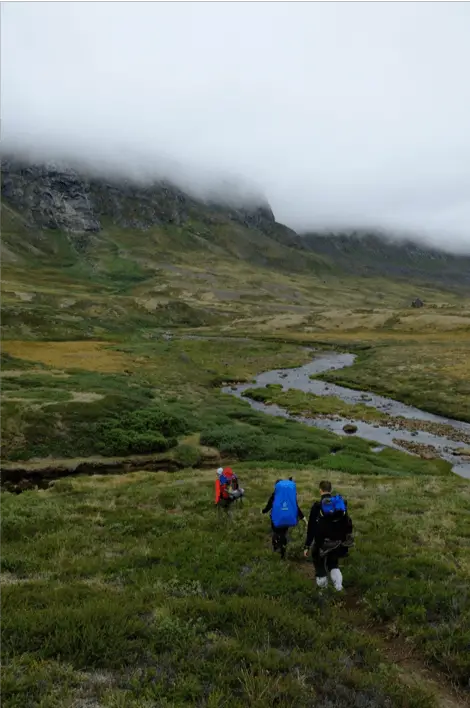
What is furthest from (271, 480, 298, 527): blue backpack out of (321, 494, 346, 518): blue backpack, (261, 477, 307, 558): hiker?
(321, 494, 346, 518): blue backpack

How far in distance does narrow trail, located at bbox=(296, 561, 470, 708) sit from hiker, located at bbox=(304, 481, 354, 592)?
615 mm

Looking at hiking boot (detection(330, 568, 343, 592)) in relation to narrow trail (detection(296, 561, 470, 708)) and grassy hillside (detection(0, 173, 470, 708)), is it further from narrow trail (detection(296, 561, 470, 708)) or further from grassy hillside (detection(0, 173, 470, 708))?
grassy hillside (detection(0, 173, 470, 708))

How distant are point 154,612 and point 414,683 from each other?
5.53 metres

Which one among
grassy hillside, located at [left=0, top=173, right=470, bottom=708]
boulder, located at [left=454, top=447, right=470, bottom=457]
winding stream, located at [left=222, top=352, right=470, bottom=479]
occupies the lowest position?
winding stream, located at [left=222, top=352, right=470, bottom=479]

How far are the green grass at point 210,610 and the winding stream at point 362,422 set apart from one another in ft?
Answer: 90.6

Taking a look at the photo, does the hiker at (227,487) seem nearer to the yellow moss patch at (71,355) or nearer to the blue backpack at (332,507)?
the blue backpack at (332,507)

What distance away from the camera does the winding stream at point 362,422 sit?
1866 inches

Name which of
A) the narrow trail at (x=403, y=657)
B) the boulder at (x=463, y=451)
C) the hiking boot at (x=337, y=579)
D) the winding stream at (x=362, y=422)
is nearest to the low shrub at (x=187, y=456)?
the winding stream at (x=362, y=422)

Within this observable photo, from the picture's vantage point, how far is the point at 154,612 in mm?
10609

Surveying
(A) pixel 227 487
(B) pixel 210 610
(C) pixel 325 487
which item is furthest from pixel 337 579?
A: (A) pixel 227 487

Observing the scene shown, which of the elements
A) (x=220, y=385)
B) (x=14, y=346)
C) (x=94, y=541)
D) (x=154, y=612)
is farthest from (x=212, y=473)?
(x=14, y=346)

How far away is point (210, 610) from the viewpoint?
10930mm

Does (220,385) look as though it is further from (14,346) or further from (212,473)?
(212,473)

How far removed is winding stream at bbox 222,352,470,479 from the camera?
47406mm
